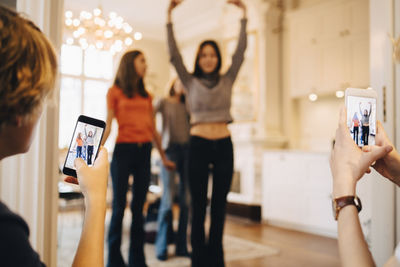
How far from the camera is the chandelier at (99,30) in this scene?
3891 mm

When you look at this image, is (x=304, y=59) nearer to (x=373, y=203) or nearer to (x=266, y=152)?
(x=266, y=152)

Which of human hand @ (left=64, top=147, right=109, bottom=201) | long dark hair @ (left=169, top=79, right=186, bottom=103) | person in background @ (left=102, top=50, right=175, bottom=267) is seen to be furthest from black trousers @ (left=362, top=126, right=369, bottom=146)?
long dark hair @ (left=169, top=79, right=186, bottom=103)

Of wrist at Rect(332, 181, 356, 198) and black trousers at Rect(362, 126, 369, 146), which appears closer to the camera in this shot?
wrist at Rect(332, 181, 356, 198)

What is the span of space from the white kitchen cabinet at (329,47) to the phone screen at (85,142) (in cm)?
358

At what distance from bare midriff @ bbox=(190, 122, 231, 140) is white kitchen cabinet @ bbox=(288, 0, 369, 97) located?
7.98 feet

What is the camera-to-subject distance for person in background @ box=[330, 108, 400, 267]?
2.22ft

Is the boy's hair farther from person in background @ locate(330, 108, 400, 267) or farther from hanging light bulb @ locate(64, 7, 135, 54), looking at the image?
hanging light bulb @ locate(64, 7, 135, 54)

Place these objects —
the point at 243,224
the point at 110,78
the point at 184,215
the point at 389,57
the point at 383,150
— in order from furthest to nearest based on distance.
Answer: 1. the point at 110,78
2. the point at 243,224
3. the point at 184,215
4. the point at 389,57
5. the point at 383,150

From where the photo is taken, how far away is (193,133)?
7.02 ft

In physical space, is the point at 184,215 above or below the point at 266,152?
below

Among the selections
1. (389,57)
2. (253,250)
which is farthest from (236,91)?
(389,57)

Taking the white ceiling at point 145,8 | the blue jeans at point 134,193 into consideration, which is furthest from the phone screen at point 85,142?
the white ceiling at point 145,8

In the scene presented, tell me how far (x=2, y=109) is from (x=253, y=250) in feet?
8.94

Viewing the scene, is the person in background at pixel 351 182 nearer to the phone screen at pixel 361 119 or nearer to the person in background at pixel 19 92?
the phone screen at pixel 361 119
